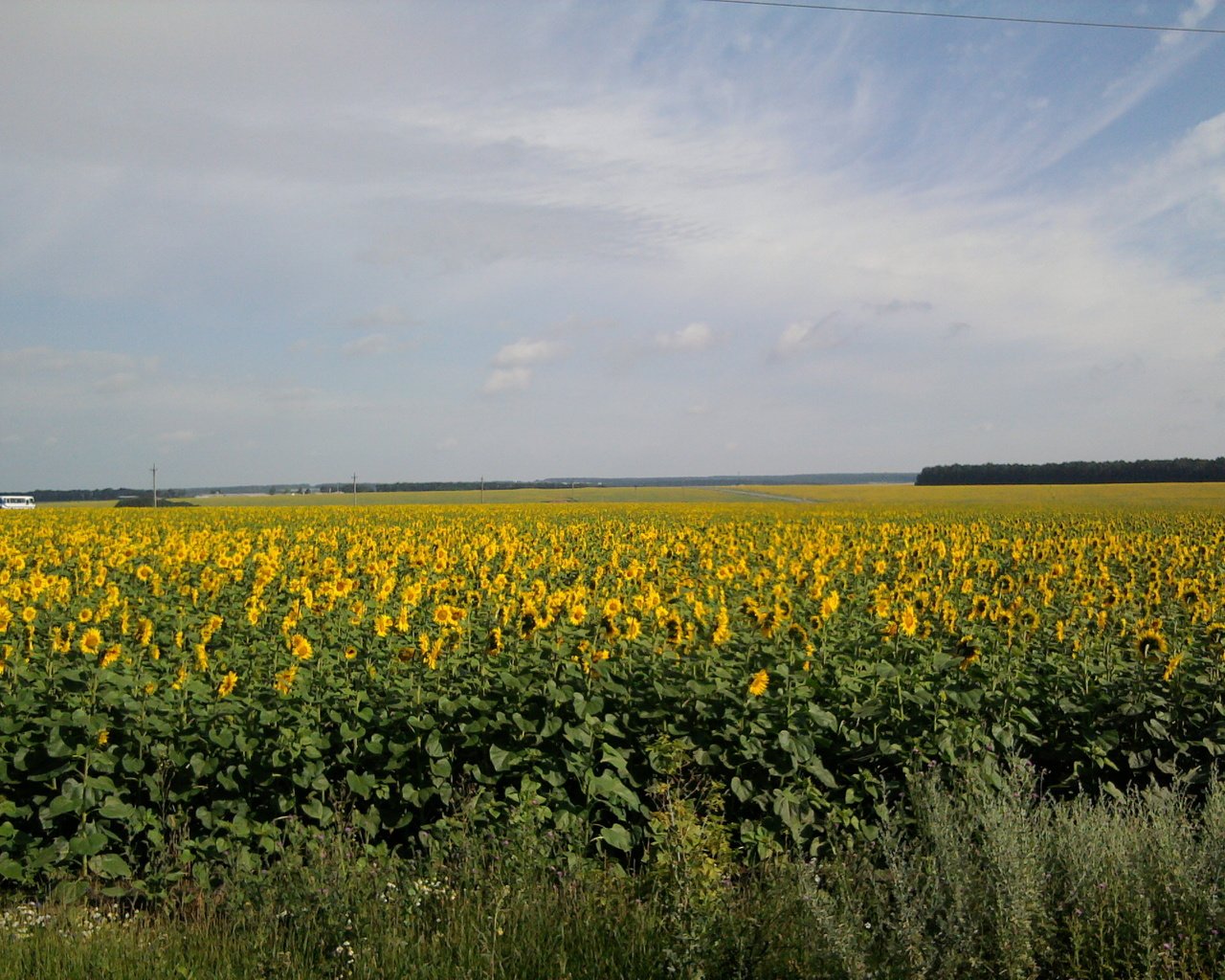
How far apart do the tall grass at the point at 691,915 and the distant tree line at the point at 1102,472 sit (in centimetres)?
10395

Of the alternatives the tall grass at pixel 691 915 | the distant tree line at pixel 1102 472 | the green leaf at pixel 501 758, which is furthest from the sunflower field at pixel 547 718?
the distant tree line at pixel 1102 472

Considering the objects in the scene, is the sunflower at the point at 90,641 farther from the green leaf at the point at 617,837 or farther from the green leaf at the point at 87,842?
the green leaf at the point at 617,837

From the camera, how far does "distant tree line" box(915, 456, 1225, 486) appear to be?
315 ft

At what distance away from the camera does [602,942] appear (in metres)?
4.30

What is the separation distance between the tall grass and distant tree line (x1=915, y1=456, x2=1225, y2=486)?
10395 cm

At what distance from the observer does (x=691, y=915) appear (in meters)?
4.26

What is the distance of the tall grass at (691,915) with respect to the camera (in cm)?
399

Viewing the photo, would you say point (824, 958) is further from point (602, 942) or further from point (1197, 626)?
point (1197, 626)

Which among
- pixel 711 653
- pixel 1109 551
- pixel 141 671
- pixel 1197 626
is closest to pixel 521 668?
pixel 711 653

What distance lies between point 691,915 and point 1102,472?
11042cm

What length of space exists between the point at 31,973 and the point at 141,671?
258 centimetres

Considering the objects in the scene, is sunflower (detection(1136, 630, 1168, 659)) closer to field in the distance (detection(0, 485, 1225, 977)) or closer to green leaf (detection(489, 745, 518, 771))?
field in the distance (detection(0, 485, 1225, 977))

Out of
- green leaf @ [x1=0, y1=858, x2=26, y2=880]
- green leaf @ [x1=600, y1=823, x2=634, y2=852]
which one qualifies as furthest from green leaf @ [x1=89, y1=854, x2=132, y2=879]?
green leaf @ [x1=600, y1=823, x2=634, y2=852]

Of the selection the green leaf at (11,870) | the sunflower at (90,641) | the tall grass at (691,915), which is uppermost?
the sunflower at (90,641)
